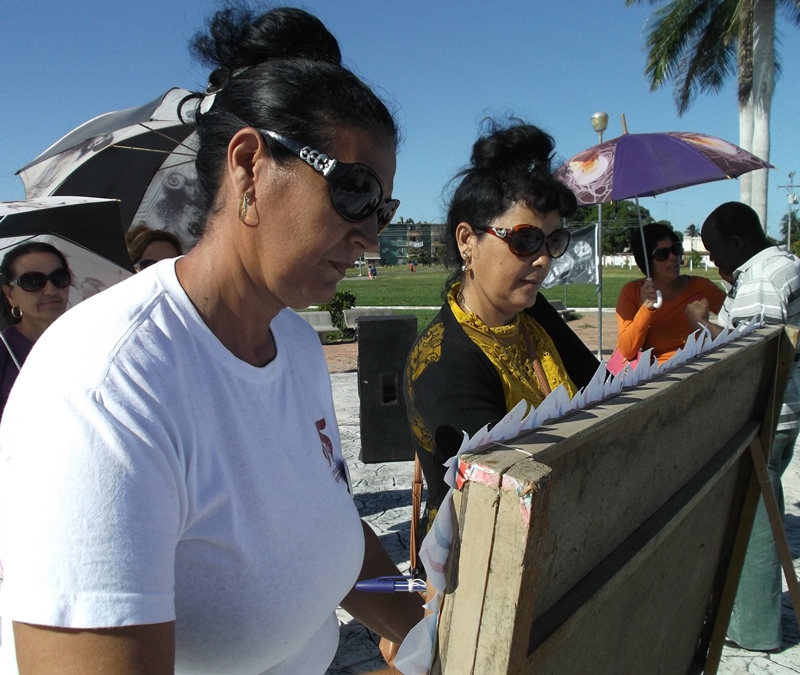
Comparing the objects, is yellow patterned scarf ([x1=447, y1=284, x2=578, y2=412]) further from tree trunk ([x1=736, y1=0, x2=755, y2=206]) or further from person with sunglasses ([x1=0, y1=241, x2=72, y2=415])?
tree trunk ([x1=736, y1=0, x2=755, y2=206])

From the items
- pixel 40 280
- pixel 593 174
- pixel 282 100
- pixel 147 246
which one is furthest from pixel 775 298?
pixel 40 280

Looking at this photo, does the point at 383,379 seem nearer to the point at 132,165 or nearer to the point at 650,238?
the point at 650,238

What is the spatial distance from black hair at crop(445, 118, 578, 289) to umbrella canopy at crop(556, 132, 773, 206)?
2226mm

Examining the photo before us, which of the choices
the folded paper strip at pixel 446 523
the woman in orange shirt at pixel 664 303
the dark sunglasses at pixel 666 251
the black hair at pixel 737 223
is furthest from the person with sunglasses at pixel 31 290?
the dark sunglasses at pixel 666 251

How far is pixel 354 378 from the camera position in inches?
384

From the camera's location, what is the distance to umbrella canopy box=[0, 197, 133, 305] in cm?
332

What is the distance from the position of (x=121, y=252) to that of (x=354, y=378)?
5.98 meters

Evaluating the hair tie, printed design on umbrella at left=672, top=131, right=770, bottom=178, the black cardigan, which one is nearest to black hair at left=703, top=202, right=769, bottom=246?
printed design on umbrella at left=672, top=131, right=770, bottom=178

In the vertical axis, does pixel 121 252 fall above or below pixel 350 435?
above

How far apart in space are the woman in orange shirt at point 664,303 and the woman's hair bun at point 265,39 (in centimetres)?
320

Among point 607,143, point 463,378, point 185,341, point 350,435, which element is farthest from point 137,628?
point 350,435

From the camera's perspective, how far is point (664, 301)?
14.0ft

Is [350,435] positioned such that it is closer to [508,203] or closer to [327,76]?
[508,203]

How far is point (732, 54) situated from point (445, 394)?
73.7ft
